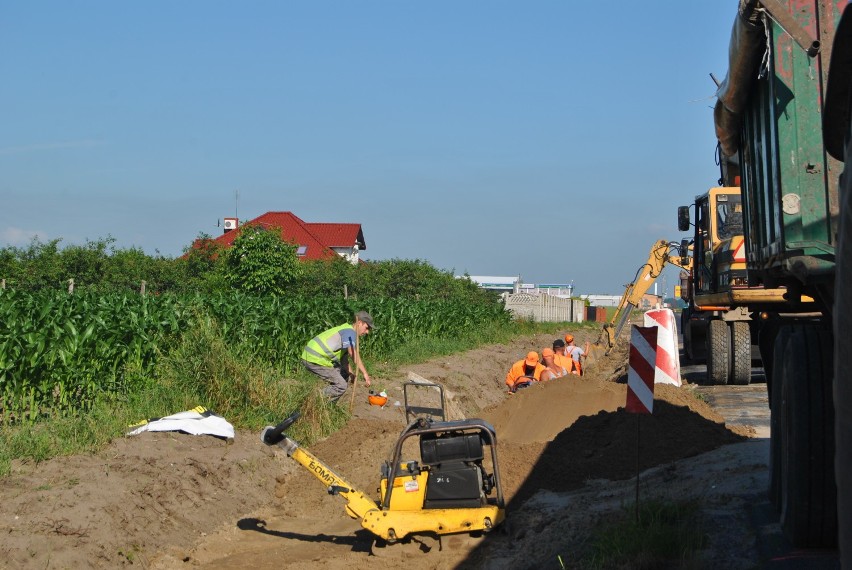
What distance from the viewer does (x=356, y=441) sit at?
1177 centimetres

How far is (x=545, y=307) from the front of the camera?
2510 inches

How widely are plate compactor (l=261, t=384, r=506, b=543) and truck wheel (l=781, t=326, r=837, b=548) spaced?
102 inches

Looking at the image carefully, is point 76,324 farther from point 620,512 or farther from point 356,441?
point 620,512

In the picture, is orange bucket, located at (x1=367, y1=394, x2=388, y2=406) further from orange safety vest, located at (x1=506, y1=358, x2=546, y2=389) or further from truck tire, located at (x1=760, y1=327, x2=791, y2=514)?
truck tire, located at (x1=760, y1=327, x2=791, y2=514)

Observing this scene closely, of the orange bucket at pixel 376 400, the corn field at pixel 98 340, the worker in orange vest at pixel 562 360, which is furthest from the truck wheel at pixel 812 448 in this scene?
the worker in orange vest at pixel 562 360

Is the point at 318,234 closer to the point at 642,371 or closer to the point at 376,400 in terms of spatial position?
the point at 376,400

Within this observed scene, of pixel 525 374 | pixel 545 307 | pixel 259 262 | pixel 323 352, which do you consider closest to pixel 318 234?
pixel 545 307

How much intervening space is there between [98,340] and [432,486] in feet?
19.8

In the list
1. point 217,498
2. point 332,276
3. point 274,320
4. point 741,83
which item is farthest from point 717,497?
point 332,276

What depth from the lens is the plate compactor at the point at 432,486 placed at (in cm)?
751

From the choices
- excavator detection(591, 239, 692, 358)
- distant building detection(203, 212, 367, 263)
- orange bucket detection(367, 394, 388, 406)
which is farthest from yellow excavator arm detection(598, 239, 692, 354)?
distant building detection(203, 212, 367, 263)

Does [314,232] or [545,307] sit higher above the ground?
[314,232]

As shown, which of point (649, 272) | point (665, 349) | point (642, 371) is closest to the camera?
point (642, 371)

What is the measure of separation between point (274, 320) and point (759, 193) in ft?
38.8
